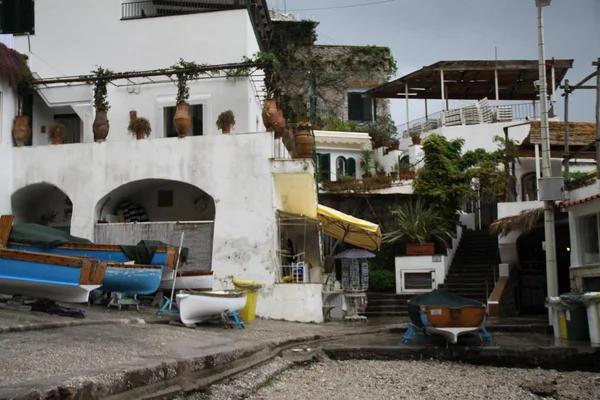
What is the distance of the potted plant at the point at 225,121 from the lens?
19.9 m

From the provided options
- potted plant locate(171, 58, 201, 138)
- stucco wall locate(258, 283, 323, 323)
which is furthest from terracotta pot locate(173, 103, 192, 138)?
stucco wall locate(258, 283, 323, 323)

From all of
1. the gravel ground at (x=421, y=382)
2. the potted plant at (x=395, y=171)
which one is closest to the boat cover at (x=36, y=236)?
the gravel ground at (x=421, y=382)

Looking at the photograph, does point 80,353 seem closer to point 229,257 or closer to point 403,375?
point 403,375

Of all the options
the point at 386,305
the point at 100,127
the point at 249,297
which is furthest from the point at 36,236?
the point at 386,305

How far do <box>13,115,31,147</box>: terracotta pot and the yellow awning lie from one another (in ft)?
29.2

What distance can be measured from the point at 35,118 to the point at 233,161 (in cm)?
757

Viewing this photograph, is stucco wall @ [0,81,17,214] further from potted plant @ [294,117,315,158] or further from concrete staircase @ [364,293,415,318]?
concrete staircase @ [364,293,415,318]

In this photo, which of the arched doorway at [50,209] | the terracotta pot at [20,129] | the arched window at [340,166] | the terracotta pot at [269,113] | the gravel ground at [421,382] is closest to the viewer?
the gravel ground at [421,382]

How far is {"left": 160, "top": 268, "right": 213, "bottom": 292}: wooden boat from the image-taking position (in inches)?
680

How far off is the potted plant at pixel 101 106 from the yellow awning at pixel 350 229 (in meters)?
6.75

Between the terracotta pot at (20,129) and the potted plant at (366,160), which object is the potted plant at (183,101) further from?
the potted plant at (366,160)

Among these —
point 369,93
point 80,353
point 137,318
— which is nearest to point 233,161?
point 137,318

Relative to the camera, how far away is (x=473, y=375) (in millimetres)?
13266

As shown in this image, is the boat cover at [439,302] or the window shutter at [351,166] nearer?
the boat cover at [439,302]
